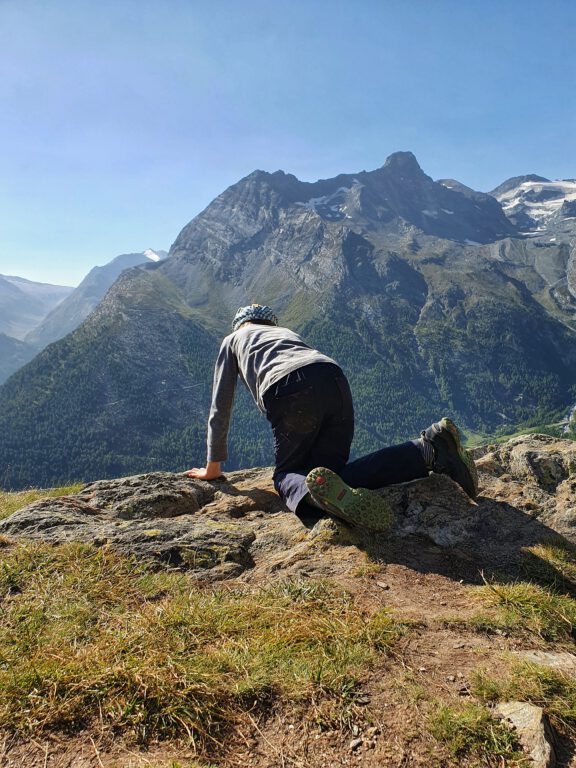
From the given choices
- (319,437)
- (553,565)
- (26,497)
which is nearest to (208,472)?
(319,437)

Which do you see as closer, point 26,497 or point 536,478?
point 536,478

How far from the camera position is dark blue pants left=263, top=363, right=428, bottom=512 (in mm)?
5980

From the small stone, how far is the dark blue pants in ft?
11.0

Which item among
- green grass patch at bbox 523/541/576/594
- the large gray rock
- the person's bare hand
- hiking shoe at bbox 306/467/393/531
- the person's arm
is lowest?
the person's bare hand

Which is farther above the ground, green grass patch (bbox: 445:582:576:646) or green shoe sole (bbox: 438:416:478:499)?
green shoe sole (bbox: 438:416:478:499)

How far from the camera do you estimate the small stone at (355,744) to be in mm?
2474

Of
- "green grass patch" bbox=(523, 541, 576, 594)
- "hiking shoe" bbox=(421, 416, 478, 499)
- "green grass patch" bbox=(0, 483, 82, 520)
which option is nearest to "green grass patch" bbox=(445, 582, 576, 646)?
"green grass patch" bbox=(523, 541, 576, 594)

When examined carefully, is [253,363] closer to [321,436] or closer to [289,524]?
[321,436]

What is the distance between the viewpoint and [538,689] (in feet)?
9.04

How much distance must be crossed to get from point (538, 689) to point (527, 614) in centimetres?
Result: 104

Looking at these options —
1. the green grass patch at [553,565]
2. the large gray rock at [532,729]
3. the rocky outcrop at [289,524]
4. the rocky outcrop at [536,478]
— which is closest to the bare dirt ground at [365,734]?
the large gray rock at [532,729]

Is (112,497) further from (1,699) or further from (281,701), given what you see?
(281,701)

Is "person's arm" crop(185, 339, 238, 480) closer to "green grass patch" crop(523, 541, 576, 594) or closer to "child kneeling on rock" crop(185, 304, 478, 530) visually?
"child kneeling on rock" crop(185, 304, 478, 530)

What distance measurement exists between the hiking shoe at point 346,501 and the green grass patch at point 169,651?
42.3 inches
